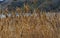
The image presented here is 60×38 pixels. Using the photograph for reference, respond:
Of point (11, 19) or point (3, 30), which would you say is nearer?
point (3, 30)

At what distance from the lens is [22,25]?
2.89 m

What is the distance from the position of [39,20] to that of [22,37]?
0.30 meters

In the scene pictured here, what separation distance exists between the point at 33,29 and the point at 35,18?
0.70 ft

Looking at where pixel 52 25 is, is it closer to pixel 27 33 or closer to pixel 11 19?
pixel 27 33

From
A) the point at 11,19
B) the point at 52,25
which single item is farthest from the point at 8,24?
the point at 52,25

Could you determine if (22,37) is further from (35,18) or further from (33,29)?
(35,18)

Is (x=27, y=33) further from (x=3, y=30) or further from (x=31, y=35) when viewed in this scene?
(x=3, y=30)

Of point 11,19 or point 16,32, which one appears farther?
point 11,19

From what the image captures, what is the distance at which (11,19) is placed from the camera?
308 cm

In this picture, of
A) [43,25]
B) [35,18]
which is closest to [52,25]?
[43,25]

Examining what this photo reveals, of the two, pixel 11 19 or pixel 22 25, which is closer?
pixel 22 25

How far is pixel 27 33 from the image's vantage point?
292 cm

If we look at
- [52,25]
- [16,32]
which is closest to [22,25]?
[16,32]

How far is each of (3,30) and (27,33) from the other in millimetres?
262
